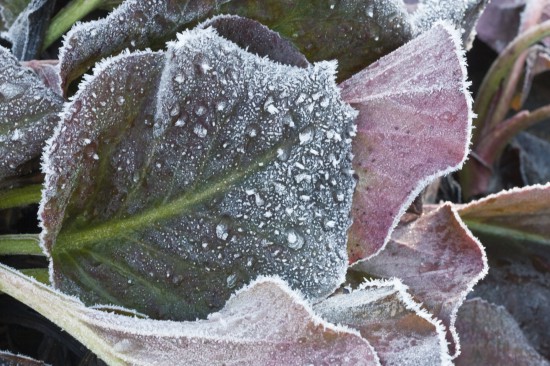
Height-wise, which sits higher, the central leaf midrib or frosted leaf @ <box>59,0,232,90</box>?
frosted leaf @ <box>59,0,232,90</box>

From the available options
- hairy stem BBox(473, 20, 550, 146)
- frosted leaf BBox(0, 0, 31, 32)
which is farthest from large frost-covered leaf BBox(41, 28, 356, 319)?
hairy stem BBox(473, 20, 550, 146)

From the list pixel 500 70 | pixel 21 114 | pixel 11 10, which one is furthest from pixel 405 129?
pixel 500 70

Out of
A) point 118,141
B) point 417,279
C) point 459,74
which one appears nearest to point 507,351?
point 417,279

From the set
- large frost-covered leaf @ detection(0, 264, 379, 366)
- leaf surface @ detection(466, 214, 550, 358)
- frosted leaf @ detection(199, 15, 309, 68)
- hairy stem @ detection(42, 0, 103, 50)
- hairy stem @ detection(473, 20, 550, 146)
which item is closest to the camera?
large frost-covered leaf @ detection(0, 264, 379, 366)

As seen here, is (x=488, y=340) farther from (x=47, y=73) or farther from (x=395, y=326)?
(x=47, y=73)

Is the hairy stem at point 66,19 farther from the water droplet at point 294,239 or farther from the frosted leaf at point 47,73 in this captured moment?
the water droplet at point 294,239

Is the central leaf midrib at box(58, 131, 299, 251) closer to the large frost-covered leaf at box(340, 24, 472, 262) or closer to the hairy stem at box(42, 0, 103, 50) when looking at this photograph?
the large frost-covered leaf at box(340, 24, 472, 262)
